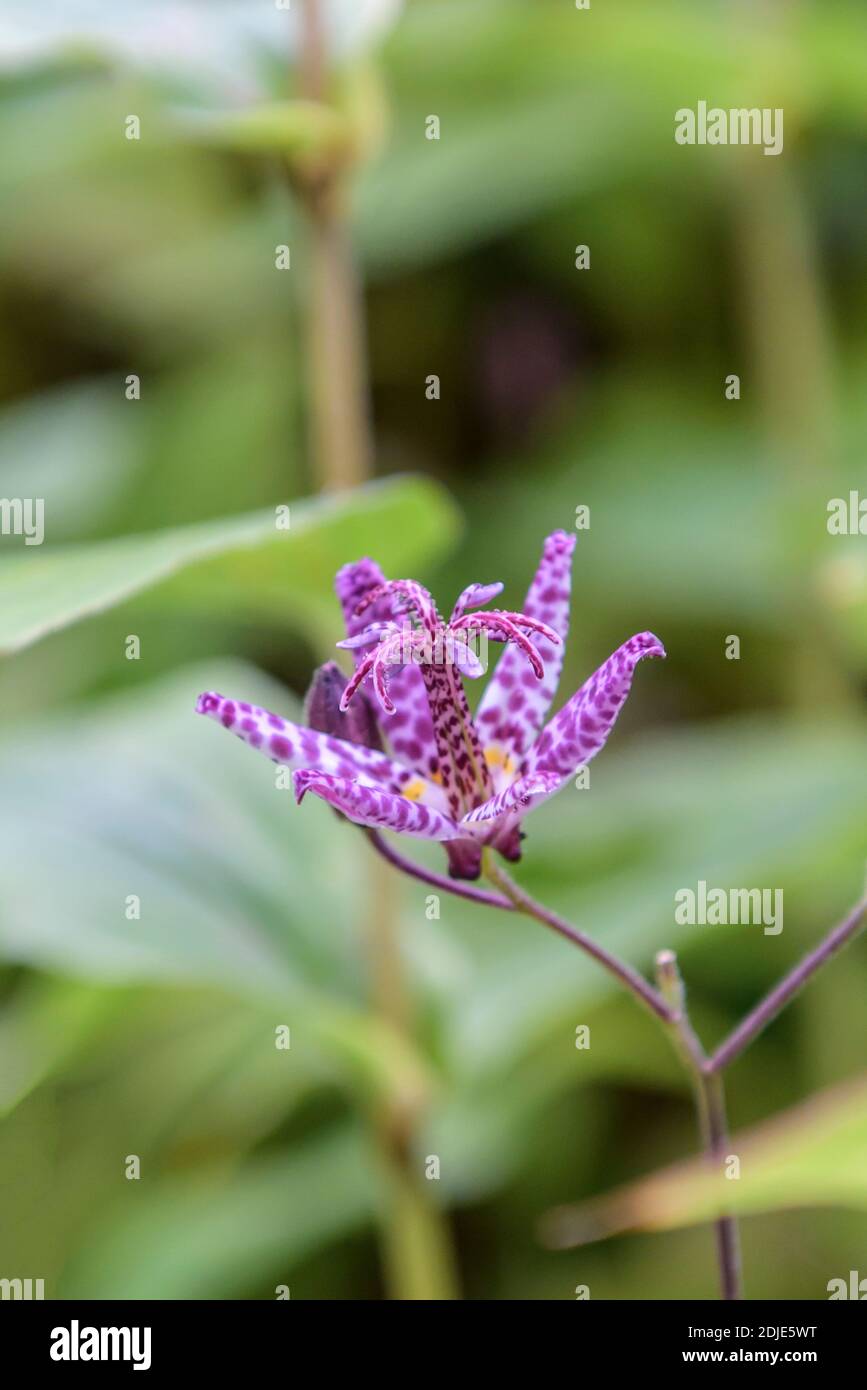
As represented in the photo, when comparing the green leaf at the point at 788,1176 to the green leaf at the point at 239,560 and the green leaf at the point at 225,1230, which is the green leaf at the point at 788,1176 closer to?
the green leaf at the point at 239,560

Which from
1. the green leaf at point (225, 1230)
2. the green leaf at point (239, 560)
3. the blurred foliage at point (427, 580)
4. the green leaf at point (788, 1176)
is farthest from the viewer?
the green leaf at point (225, 1230)

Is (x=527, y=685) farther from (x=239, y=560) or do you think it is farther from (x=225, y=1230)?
(x=225, y=1230)

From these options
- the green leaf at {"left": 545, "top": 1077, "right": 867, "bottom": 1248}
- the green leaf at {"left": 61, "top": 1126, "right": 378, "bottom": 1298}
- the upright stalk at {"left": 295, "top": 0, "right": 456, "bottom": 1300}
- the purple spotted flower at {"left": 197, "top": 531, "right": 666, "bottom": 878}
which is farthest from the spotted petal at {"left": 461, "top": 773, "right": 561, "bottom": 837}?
the green leaf at {"left": 61, "top": 1126, "right": 378, "bottom": 1298}

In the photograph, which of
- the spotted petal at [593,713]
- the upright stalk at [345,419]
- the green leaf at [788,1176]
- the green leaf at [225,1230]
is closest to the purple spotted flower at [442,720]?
the spotted petal at [593,713]

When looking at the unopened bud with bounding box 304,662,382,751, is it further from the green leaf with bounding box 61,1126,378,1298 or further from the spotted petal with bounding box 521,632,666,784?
the green leaf with bounding box 61,1126,378,1298

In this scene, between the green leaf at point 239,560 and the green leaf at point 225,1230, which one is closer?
the green leaf at point 239,560

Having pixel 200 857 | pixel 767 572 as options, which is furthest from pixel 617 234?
pixel 200 857

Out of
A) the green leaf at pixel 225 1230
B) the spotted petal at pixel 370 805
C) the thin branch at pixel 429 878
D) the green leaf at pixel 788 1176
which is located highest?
the spotted petal at pixel 370 805
